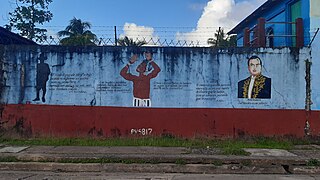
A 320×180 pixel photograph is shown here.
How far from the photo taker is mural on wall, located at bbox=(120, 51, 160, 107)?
34.1 feet

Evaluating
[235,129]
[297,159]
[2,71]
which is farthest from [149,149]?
[2,71]

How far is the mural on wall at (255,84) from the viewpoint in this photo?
1037cm

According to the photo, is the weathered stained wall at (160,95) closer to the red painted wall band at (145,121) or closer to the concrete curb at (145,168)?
the red painted wall band at (145,121)

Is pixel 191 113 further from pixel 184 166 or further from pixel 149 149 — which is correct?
pixel 184 166

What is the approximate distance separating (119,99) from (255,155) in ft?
14.4

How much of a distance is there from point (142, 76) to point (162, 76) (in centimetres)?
62

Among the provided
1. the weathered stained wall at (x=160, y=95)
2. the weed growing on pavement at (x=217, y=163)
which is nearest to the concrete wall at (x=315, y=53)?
the weathered stained wall at (x=160, y=95)

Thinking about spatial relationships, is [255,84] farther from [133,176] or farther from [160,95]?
[133,176]

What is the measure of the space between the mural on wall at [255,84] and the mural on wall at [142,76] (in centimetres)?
269

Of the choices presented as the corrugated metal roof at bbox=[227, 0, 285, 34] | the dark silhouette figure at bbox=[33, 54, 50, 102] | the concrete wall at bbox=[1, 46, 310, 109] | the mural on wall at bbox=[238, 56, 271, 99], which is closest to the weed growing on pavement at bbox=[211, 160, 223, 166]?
the concrete wall at bbox=[1, 46, 310, 109]

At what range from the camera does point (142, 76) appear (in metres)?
10.4

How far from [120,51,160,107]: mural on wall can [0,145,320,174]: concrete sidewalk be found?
8.07 feet

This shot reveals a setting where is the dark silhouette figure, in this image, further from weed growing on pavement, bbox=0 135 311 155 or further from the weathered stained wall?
weed growing on pavement, bbox=0 135 311 155

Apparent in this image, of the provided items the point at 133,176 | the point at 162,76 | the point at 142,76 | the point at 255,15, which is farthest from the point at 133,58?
the point at 255,15
